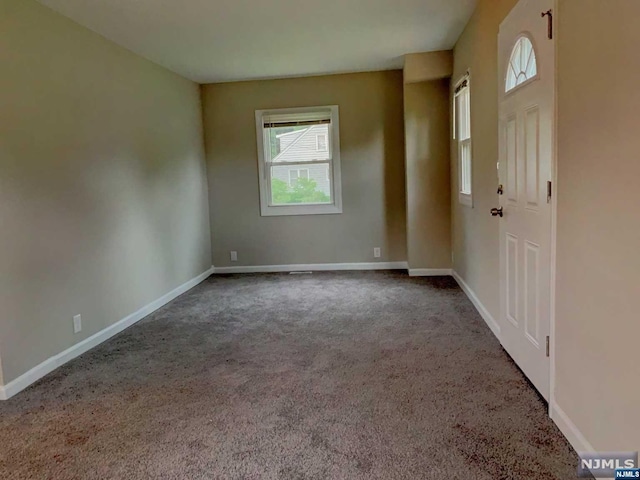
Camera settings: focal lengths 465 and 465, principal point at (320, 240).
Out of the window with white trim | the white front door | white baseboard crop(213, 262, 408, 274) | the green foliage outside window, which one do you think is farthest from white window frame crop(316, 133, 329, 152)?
the white front door

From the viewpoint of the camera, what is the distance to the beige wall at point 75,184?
2814 mm

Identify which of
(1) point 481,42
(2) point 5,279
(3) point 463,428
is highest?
(1) point 481,42

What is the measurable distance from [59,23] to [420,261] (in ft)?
13.5

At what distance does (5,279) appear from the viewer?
2.72 metres

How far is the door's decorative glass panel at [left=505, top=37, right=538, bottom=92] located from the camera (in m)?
2.37

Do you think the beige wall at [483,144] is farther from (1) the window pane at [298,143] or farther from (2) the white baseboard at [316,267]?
(1) the window pane at [298,143]

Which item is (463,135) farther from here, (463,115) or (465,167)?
(465,167)

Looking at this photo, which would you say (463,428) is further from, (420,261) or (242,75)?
(242,75)

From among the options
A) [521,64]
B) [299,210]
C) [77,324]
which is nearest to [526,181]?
[521,64]

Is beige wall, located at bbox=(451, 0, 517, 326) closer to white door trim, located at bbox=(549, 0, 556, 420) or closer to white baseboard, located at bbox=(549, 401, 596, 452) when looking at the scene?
white door trim, located at bbox=(549, 0, 556, 420)

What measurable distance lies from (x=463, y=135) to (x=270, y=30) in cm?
208

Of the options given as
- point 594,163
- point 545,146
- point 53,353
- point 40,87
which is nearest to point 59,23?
point 40,87

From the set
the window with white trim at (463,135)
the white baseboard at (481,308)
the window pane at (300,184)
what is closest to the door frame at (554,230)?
the white baseboard at (481,308)

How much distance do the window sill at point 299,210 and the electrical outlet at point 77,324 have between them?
2.96 metres
